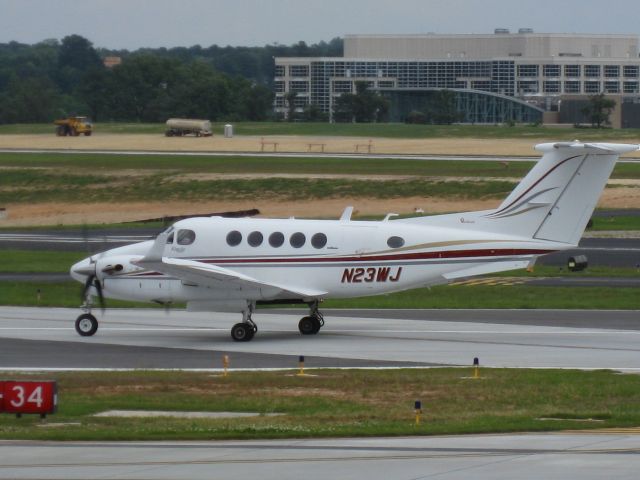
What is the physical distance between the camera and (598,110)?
142 meters

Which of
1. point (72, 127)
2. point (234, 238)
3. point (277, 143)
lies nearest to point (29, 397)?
point (234, 238)

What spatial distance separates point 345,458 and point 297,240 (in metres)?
15.4

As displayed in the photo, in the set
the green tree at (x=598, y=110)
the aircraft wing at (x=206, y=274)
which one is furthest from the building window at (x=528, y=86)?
the aircraft wing at (x=206, y=274)

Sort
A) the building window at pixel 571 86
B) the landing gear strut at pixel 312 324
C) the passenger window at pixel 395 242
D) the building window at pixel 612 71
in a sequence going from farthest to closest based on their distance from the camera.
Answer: the building window at pixel 612 71
the building window at pixel 571 86
the landing gear strut at pixel 312 324
the passenger window at pixel 395 242

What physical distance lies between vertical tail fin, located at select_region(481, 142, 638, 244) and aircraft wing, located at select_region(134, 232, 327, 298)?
18.1 ft

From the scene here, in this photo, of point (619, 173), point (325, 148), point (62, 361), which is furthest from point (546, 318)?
point (325, 148)

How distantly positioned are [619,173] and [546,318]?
165 ft

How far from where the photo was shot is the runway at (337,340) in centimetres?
2892

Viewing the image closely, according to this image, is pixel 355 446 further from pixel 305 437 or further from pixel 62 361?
pixel 62 361

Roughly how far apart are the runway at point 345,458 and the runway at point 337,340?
30.7ft

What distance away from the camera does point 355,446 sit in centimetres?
1845

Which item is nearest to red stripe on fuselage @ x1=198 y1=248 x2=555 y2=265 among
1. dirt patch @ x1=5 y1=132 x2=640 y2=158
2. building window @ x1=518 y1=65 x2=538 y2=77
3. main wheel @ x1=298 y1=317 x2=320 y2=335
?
main wheel @ x1=298 y1=317 x2=320 y2=335

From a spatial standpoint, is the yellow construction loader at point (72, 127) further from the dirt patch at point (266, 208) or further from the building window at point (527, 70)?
the building window at point (527, 70)

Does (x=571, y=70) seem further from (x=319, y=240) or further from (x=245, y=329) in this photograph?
(x=245, y=329)
